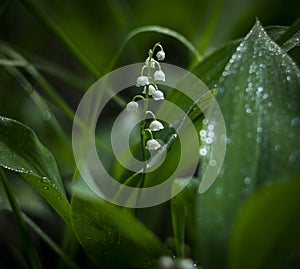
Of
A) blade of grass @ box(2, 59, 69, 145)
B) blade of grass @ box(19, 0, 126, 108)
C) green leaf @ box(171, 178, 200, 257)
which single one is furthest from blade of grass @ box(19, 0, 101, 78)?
green leaf @ box(171, 178, 200, 257)

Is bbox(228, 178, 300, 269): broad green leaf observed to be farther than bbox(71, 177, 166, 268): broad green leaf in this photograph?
No

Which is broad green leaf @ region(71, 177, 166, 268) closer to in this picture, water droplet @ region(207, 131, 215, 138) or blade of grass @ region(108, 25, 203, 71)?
water droplet @ region(207, 131, 215, 138)

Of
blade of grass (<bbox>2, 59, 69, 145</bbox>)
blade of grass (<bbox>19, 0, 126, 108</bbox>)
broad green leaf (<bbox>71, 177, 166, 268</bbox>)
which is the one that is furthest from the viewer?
blade of grass (<bbox>2, 59, 69, 145</bbox>)

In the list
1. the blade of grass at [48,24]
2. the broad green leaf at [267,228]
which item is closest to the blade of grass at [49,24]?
the blade of grass at [48,24]

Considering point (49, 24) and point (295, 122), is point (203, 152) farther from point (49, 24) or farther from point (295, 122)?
point (49, 24)

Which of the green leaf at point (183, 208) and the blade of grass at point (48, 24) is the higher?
the blade of grass at point (48, 24)

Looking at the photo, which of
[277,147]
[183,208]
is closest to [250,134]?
[277,147]

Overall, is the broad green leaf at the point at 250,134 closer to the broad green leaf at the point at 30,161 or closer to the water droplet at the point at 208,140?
the water droplet at the point at 208,140
